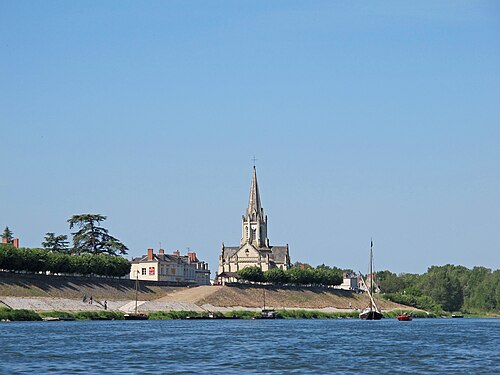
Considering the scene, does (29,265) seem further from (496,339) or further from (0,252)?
(496,339)

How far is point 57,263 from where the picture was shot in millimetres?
145000

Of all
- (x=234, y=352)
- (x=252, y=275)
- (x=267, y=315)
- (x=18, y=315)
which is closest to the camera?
(x=234, y=352)

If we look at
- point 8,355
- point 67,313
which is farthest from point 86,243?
point 8,355

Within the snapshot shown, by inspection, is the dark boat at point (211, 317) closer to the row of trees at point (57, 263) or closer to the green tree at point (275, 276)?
the row of trees at point (57, 263)

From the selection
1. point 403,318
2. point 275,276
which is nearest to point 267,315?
point 403,318

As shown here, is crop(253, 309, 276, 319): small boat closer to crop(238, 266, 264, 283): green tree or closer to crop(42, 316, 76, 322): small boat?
crop(238, 266, 264, 283): green tree

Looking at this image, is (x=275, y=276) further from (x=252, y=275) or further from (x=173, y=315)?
(x=173, y=315)

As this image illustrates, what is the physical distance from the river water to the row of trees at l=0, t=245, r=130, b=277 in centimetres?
3801

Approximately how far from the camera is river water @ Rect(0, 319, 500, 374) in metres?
58.3

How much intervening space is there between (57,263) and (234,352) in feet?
262

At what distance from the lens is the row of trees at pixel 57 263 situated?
443ft

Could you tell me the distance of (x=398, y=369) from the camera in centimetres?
5831

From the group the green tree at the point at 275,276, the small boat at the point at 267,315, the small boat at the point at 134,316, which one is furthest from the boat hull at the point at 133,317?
the green tree at the point at 275,276

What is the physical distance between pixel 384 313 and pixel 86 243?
5686 cm
